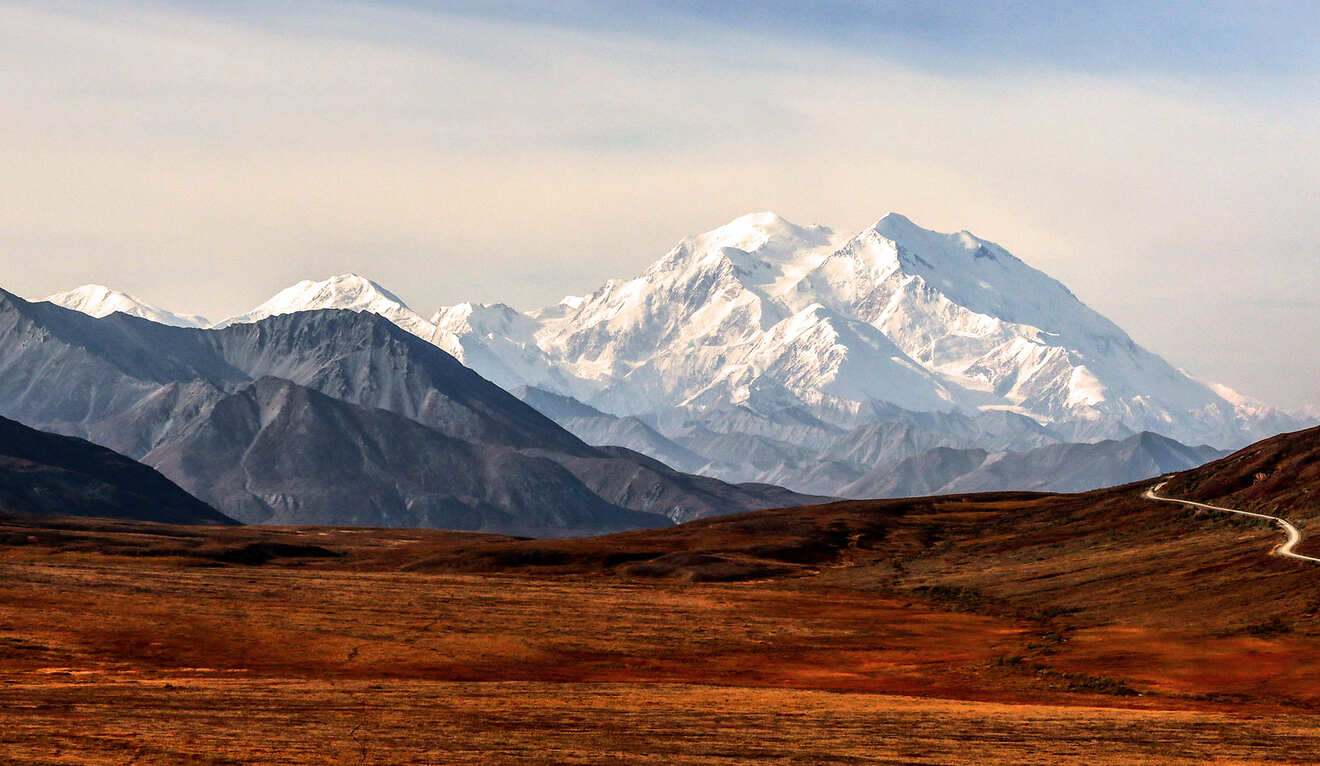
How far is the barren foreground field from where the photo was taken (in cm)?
5341

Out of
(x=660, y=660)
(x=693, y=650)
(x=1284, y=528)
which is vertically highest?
(x=1284, y=528)

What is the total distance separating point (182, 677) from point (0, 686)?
10753mm

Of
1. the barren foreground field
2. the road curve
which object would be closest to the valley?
the barren foreground field

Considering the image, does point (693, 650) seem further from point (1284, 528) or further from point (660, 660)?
point (1284, 528)

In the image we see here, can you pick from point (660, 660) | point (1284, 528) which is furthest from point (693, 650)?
point (1284, 528)

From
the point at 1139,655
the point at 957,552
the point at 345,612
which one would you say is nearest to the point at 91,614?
the point at 345,612

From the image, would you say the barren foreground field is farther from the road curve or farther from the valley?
the road curve

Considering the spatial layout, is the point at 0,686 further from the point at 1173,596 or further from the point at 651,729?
the point at 1173,596

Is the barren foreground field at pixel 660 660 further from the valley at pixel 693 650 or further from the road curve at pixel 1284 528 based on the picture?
the road curve at pixel 1284 528

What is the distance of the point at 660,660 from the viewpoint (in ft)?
303

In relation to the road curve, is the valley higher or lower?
lower

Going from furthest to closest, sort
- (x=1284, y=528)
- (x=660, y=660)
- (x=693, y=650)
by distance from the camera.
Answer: (x=1284, y=528), (x=693, y=650), (x=660, y=660)

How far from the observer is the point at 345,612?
351 ft

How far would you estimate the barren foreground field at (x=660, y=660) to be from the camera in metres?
53.4
